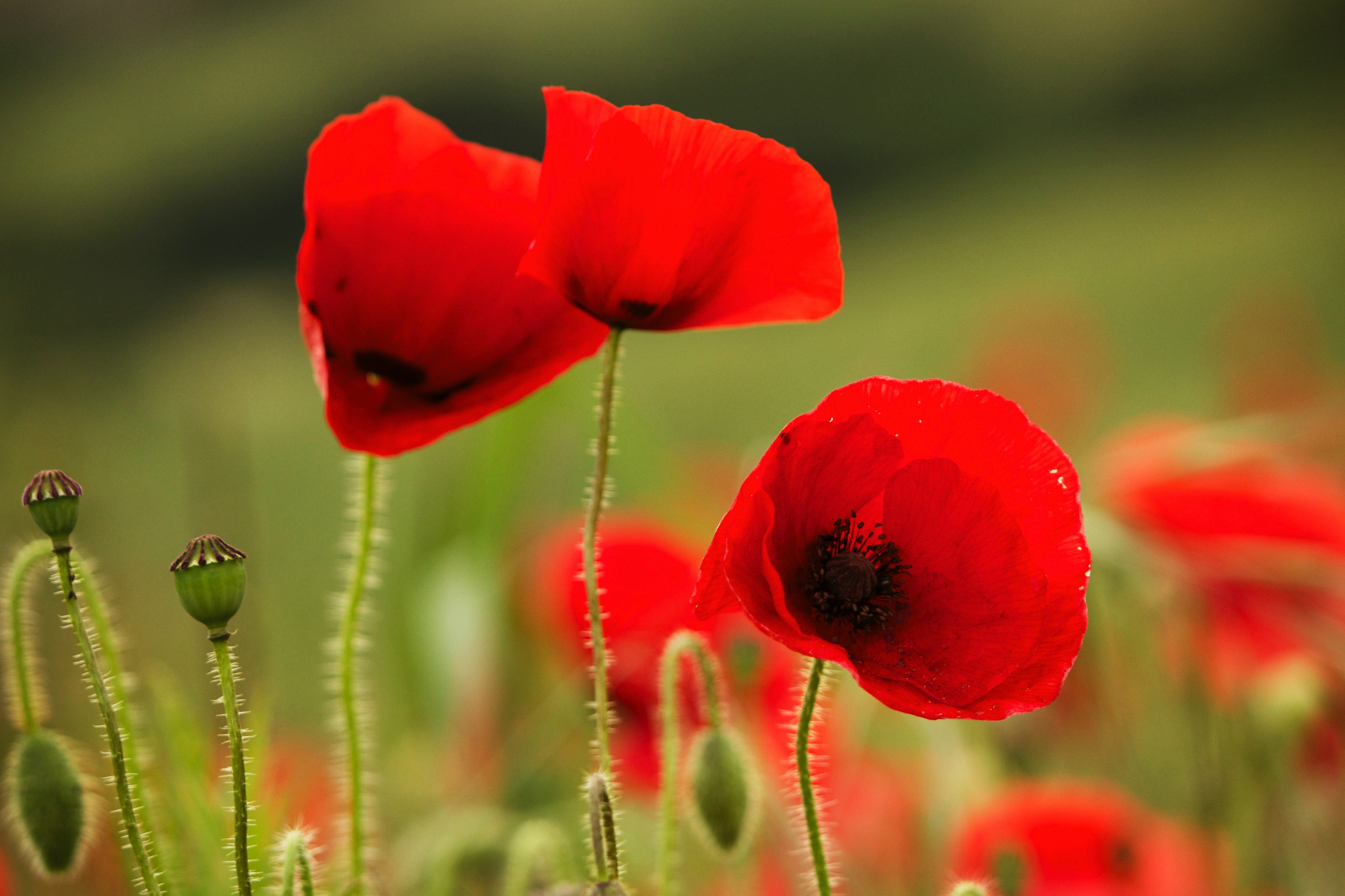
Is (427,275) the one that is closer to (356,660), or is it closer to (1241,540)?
(356,660)

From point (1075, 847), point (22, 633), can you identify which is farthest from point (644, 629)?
point (22, 633)

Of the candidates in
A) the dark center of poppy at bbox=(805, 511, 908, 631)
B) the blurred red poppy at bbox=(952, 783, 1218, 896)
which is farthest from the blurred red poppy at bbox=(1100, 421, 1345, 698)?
the dark center of poppy at bbox=(805, 511, 908, 631)

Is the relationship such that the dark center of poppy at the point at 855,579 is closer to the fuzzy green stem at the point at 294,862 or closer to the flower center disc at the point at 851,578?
the flower center disc at the point at 851,578

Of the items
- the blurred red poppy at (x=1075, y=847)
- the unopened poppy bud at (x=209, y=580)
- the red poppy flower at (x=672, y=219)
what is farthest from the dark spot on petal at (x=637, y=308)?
the blurred red poppy at (x=1075, y=847)

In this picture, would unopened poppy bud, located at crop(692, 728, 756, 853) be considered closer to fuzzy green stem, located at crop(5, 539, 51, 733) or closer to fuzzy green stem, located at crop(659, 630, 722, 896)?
fuzzy green stem, located at crop(659, 630, 722, 896)

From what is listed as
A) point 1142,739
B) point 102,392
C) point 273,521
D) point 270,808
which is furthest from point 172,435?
point 1142,739

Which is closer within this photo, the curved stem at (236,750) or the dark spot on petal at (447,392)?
the curved stem at (236,750)

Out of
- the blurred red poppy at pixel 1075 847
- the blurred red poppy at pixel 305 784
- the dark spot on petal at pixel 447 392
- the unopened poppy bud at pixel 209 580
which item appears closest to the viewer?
the unopened poppy bud at pixel 209 580
